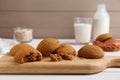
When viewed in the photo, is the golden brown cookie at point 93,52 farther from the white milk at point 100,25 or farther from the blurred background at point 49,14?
the blurred background at point 49,14

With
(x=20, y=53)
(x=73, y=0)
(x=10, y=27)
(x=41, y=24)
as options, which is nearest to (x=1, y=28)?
(x=10, y=27)

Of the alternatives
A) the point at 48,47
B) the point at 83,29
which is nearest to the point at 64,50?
the point at 48,47

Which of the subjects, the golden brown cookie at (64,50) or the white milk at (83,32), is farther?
the white milk at (83,32)

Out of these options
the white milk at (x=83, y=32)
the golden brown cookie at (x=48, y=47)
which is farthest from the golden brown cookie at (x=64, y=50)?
the white milk at (x=83, y=32)

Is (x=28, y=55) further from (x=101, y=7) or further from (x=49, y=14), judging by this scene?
(x=49, y=14)

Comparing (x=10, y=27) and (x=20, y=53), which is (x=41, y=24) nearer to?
(x=10, y=27)

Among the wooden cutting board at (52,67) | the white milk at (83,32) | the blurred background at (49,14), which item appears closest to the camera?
the wooden cutting board at (52,67)

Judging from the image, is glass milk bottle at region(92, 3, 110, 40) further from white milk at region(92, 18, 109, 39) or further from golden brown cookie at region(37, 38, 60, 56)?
golden brown cookie at region(37, 38, 60, 56)
